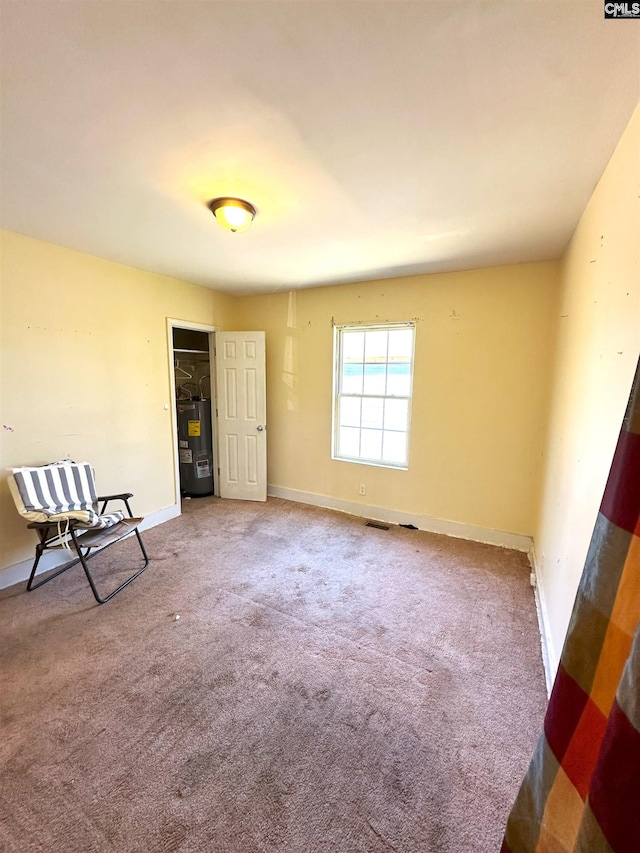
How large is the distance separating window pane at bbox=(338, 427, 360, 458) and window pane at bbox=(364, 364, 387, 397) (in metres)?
0.49

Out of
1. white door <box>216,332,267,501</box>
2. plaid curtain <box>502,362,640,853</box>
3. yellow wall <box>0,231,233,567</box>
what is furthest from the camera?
white door <box>216,332,267,501</box>

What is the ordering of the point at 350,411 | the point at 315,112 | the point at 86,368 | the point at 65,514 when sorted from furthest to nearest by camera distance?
the point at 350,411 → the point at 86,368 → the point at 65,514 → the point at 315,112

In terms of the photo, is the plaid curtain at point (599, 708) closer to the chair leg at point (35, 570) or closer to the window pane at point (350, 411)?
the chair leg at point (35, 570)

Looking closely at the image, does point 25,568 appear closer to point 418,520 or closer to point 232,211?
point 232,211

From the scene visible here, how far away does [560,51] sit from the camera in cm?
103

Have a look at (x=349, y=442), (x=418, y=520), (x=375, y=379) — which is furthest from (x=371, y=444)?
(x=418, y=520)

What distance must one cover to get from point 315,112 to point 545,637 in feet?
9.22

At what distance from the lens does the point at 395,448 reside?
3.78 meters

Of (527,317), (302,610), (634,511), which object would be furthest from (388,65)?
(302,610)

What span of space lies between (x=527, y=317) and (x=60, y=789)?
394 centimetres

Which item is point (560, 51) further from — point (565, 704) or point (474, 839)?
point (474, 839)

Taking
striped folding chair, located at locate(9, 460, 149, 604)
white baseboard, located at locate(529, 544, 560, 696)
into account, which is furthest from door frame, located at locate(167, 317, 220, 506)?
white baseboard, located at locate(529, 544, 560, 696)

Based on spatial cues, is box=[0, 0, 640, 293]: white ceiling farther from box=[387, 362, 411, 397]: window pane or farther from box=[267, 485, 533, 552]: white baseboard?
box=[267, 485, 533, 552]: white baseboard

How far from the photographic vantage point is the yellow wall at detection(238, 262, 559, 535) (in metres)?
3.04
